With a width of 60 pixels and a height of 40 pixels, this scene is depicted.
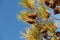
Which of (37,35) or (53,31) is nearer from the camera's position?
(53,31)

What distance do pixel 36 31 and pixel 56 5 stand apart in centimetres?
32

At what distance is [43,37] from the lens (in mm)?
1655

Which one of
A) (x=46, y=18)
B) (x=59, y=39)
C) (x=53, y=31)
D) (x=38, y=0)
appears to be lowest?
(x=59, y=39)

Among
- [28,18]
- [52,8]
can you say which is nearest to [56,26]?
[52,8]

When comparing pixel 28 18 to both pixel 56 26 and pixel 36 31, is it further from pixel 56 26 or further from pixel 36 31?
pixel 56 26

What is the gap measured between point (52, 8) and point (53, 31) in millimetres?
217

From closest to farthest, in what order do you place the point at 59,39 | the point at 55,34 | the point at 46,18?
the point at 59,39 → the point at 55,34 → the point at 46,18

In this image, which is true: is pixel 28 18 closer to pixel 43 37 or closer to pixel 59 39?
pixel 43 37

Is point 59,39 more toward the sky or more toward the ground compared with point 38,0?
more toward the ground

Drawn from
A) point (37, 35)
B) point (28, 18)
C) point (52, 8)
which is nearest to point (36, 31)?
point (37, 35)

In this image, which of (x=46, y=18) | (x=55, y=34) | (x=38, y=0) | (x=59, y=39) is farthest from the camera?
(x=38, y=0)

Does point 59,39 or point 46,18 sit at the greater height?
point 46,18

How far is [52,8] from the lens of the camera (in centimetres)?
159

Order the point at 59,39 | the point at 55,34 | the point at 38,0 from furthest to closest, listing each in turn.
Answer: the point at 38,0, the point at 55,34, the point at 59,39
